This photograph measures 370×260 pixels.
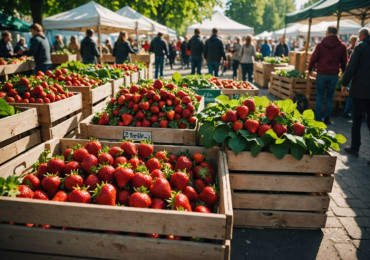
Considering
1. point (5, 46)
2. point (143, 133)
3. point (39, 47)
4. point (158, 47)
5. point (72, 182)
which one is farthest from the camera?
point (158, 47)

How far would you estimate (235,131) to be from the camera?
307 cm

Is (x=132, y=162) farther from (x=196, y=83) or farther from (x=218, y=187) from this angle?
(x=196, y=83)

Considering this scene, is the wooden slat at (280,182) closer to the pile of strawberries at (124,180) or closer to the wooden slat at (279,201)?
the wooden slat at (279,201)

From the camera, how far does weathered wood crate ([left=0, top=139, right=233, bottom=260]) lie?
1936 millimetres

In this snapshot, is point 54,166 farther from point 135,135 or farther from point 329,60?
point 329,60

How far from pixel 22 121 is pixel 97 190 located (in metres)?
2.00

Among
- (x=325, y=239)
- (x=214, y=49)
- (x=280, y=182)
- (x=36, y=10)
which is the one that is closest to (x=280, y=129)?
(x=280, y=182)

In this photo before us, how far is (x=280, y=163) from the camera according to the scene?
2.99 meters

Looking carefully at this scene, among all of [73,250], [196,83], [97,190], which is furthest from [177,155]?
[196,83]

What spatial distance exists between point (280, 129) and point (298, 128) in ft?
0.65

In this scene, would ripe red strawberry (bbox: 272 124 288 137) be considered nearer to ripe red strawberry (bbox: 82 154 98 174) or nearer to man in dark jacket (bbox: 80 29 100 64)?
ripe red strawberry (bbox: 82 154 98 174)

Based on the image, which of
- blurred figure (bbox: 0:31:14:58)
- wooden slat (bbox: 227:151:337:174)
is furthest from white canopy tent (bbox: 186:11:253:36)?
wooden slat (bbox: 227:151:337:174)

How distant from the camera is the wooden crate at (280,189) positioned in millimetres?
2992

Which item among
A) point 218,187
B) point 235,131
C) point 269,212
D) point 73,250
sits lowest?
point 269,212
